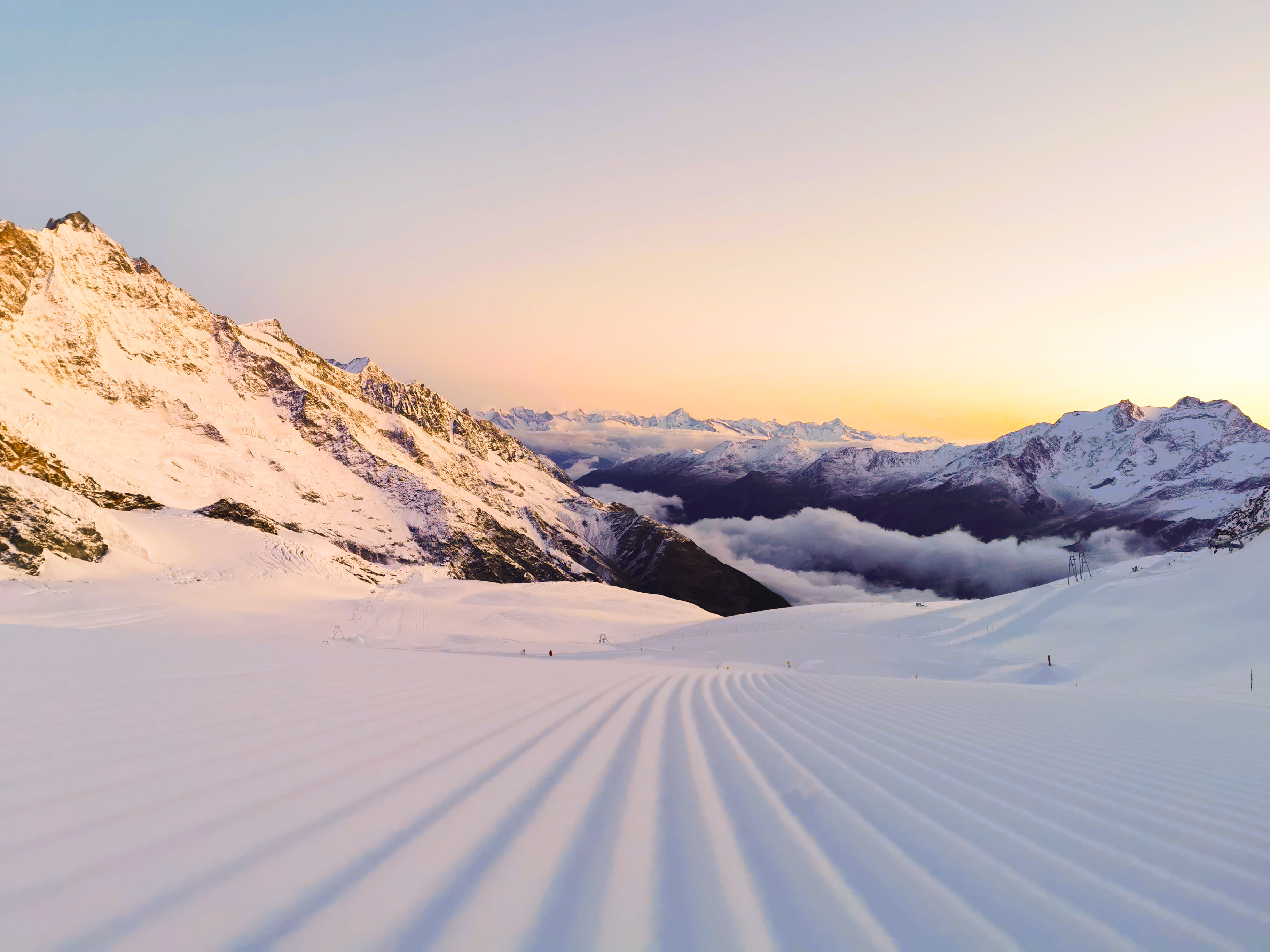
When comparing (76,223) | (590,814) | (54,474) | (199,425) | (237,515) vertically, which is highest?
(76,223)

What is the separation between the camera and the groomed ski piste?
2291 mm

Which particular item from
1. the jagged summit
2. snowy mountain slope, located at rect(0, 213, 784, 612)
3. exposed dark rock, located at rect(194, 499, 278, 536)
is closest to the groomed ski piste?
snowy mountain slope, located at rect(0, 213, 784, 612)

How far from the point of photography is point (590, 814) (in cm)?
352

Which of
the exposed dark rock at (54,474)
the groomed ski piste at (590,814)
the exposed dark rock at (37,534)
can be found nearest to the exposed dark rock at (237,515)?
the exposed dark rock at (54,474)

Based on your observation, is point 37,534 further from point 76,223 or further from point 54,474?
point 76,223

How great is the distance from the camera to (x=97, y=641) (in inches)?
504

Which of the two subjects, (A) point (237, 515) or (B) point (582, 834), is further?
(A) point (237, 515)

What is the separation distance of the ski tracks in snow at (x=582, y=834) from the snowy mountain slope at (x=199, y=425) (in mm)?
62895

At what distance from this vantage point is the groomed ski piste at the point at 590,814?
2.29 m

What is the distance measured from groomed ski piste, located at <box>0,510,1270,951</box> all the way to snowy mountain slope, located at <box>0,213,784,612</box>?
61.2 metres

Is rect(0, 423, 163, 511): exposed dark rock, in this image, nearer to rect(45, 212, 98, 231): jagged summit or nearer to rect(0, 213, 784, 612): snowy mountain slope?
rect(0, 213, 784, 612): snowy mountain slope

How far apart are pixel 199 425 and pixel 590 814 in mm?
132851

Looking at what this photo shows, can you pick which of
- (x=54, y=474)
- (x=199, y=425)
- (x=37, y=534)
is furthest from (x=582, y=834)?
(x=199, y=425)

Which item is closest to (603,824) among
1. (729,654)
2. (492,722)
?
(492,722)
